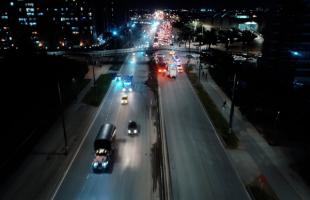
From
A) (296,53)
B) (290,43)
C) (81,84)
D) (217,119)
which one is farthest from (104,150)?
(290,43)

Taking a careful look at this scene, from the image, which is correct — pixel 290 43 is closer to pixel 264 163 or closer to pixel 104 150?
pixel 264 163

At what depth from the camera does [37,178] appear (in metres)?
29.4

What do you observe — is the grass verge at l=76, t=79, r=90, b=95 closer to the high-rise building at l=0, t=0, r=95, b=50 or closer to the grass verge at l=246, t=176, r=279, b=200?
the grass verge at l=246, t=176, r=279, b=200

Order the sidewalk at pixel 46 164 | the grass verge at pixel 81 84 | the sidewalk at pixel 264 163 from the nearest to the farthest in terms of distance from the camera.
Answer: the sidewalk at pixel 46 164
the sidewalk at pixel 264 163
the grass verge at pixel 81 84

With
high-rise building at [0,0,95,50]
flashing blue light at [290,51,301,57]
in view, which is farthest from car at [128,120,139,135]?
high-rise building at [0,0,95,50]

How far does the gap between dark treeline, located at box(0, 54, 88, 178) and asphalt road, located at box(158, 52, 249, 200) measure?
60.4 ft

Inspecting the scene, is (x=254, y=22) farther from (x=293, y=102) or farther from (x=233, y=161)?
(x=233, y=161)

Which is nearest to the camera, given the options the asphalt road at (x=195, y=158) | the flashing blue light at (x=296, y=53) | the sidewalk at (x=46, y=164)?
the asphalt road at (x=195, y=158)

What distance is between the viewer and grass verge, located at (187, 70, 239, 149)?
37.0 m

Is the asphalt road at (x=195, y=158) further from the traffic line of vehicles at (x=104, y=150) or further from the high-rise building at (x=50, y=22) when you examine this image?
the high-rise building at (x=50, y=22)

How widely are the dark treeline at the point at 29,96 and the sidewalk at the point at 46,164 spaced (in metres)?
1.71

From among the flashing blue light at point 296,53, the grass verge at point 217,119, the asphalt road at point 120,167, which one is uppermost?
the flashing blue light at point 296,53

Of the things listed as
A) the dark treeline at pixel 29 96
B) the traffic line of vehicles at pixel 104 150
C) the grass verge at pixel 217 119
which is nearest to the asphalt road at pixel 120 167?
the traffic line of vehicles at pixel 104 150

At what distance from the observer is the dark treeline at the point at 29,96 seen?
121 feet
